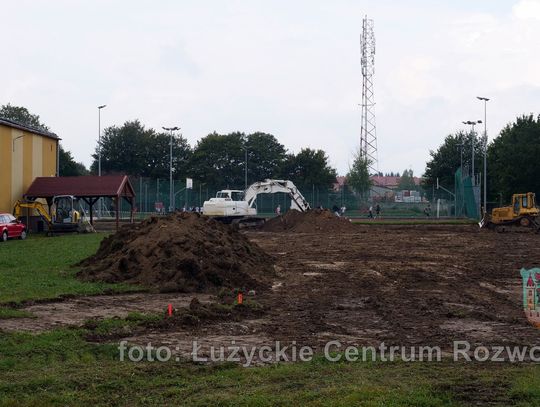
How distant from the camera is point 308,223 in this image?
5134cm

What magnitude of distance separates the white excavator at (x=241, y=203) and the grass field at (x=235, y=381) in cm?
4127

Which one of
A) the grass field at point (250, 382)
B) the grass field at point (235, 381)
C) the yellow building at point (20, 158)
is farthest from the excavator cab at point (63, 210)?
the grass field at point (250, 382)

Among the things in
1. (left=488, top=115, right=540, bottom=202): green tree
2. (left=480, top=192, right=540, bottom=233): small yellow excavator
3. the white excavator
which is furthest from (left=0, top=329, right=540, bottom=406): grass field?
(left=488, top=115, right=540, bottom=202): green tree

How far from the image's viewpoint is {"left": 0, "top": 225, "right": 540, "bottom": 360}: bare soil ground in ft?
38.0

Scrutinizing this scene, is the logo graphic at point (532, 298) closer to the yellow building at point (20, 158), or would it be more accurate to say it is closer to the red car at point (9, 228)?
the red car at point (9, 228)

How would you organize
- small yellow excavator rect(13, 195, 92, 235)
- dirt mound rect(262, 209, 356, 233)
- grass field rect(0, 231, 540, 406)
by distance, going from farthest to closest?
dirt mound rect(262, 209, 356, 233), small yellow excavator rect(13, 195, 92, 235), grass field rect(0, 231, 540, 406)

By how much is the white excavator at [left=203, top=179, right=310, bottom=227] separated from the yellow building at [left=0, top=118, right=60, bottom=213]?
38.1 ft

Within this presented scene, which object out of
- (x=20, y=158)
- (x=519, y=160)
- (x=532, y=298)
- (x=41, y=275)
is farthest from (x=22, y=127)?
(x=519, y=160)

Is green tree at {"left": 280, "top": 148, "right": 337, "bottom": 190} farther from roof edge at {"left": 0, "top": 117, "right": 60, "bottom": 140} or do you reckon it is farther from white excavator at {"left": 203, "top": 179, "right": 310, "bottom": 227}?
roof edge at {"left": 0, "top": 117, "right": 60, "bottom": 140}

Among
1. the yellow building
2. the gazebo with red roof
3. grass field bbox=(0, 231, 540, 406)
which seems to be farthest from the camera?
the gazebo with red roof

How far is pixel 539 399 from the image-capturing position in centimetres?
732

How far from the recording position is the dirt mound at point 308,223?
5022 cm

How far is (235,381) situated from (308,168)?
94255 millimetres

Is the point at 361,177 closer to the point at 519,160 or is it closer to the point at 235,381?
the point at 519,160
